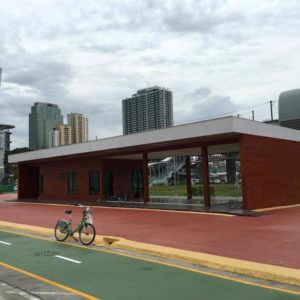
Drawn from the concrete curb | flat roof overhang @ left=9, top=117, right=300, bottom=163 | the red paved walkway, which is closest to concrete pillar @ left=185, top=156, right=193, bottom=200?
flat roof overhang @ left=9, top=117, right=300, bottom=163

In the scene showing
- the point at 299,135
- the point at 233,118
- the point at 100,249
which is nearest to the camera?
the point at 100,249

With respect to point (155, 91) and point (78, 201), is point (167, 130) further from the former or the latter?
point (155, 91)

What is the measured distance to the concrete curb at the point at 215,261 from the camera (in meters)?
8.62

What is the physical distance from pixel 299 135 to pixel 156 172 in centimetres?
5796

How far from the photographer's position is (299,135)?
88.5 ft

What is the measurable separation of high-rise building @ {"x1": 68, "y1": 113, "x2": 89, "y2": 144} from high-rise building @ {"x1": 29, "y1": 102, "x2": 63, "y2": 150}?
27.9 metres

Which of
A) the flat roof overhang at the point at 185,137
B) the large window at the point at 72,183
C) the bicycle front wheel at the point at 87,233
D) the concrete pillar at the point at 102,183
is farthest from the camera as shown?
the large window at the point at 72,183

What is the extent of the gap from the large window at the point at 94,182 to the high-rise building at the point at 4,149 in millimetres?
78088

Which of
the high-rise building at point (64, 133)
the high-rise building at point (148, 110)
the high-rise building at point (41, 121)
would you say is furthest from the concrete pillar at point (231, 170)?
the high-rise building at point (41, 121)

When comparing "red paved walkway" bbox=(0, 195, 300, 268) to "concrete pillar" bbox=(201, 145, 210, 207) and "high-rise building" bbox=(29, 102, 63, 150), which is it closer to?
"concrete pillar" bbox=(201, 145, 210, 207)

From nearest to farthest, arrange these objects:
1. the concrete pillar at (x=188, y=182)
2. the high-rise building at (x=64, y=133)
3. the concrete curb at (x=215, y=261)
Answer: the concrete curb at (x=215, y=261) → the concrete pillar at (x=188, y=182) → the high-rise building at (x=64, y=133)

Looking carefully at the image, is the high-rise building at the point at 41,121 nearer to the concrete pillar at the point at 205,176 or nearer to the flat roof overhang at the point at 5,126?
the flat roof overhang at the point at 5,126

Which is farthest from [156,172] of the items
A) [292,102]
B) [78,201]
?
A: [78,201]

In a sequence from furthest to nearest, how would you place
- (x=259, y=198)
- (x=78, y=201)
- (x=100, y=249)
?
(x=78, y=201) → (x=259, y=198) → (x=100, y=249)
